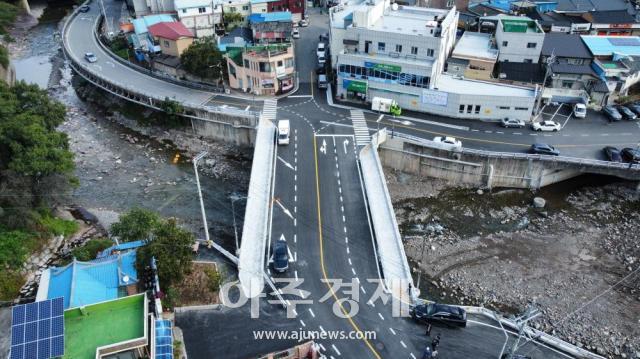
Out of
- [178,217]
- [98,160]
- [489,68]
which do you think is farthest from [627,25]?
[98,160]

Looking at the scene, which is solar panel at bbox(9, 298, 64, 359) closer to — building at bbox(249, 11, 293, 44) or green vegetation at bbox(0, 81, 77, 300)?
green vegetation at bbox(0, 81, 77, 300)

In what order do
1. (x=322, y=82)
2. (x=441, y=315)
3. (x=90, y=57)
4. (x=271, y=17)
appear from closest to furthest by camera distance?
(x=441, y=315), (x=322, y=82), (x=90, y=57), (x=271, y=17)

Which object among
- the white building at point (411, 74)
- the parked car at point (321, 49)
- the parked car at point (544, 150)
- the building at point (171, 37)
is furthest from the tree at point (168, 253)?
the building at point (171, 37)

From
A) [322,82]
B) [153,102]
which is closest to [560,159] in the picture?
[322,82]

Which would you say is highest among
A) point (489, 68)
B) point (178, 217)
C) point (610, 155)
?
point (489, 68)

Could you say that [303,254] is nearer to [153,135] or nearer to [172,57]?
[153,135]

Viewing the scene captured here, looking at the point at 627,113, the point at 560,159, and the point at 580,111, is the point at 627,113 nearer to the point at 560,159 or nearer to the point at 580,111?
the point at 580,111

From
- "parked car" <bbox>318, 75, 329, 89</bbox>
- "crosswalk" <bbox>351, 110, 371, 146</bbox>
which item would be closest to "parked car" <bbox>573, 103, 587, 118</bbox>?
"crosswalk" <bbox>351, 110, 371, 146</bbox>
